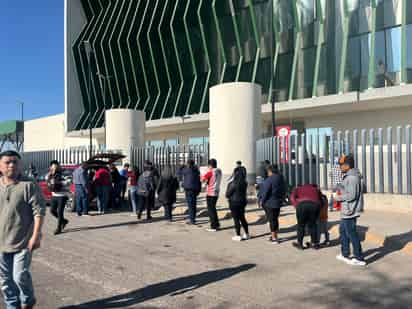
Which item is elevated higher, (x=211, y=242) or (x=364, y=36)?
(x=364, y=36)

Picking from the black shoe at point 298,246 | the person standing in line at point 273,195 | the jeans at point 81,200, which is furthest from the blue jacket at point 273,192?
the jeans at point 81,200

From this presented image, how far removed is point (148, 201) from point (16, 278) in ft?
24.4

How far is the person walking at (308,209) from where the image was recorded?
754cm

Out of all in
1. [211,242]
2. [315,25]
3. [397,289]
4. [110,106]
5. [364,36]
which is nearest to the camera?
[397,289]

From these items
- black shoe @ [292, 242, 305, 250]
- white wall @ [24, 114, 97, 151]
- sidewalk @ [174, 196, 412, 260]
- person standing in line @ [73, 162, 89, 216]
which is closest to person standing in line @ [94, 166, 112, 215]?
person standing in line @ [73, 162, 89, 216]

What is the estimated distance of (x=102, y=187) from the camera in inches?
496

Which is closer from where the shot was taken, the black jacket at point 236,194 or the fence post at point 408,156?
the black jacket at point 236,194

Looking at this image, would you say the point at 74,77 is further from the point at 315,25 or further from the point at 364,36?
the point at 364,36

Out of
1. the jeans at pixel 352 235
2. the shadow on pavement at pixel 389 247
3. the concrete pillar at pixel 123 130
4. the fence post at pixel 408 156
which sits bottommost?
the shadow on pavement at pixel 389 247

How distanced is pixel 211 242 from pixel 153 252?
1.40 m

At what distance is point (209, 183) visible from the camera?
966cm

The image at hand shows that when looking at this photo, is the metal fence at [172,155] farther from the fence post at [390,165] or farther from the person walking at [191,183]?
the fence post at [390,165]

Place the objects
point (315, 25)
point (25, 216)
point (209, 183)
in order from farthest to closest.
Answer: point (315, 25) → point (209, 183) → point (25, 216)

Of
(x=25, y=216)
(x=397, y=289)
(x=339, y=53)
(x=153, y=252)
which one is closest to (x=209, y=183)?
(x=153, y=252)
